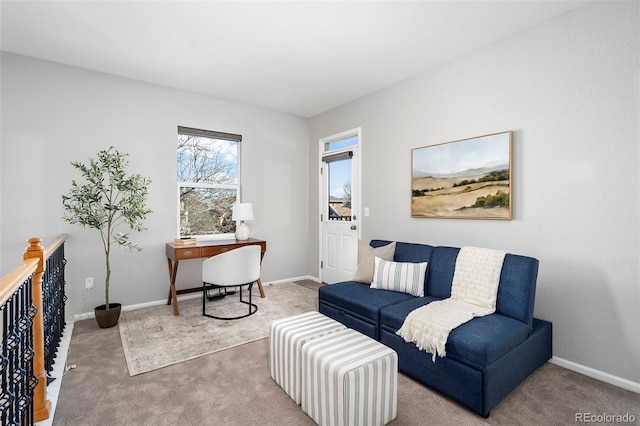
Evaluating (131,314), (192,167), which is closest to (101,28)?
(192,167)

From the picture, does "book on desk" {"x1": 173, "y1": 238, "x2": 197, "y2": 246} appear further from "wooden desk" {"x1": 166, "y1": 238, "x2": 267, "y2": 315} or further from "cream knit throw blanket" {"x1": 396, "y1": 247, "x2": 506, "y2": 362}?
"cream knit throw blanket" {"x1": 396, "y1": 247, "x2": 506, "y2": 362}

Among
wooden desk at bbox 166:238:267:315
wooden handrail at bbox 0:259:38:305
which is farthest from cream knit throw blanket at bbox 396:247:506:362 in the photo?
wooden desk at bbox 166:238:267:315

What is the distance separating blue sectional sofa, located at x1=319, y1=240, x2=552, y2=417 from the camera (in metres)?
1.77

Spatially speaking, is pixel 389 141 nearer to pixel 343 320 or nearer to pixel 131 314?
pixel 343 320

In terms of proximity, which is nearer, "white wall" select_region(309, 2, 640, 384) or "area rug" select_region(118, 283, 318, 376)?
"white wall" select_region(309, 2, 640, 384)

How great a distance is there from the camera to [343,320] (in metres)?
2.72

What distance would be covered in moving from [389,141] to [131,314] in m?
3.55

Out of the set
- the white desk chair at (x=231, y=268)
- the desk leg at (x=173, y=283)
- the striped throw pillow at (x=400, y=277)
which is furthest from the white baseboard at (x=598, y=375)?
the desk leg at (x=173, y=283)

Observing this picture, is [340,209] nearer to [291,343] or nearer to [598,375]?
[291,343]

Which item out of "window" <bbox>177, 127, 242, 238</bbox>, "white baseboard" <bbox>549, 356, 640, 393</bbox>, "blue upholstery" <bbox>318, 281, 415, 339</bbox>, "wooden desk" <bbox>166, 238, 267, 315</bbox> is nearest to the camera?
"white baseboard" <bbox>549, 356, 640, 393</bbox>

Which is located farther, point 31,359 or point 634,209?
point 634,209

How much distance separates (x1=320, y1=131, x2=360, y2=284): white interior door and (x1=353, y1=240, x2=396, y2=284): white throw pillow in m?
1.01
